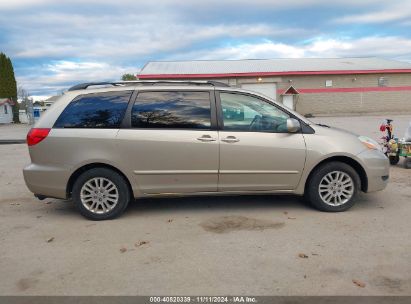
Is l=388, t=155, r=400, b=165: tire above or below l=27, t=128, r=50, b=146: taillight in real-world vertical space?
below

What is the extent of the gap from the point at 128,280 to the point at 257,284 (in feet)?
3.79

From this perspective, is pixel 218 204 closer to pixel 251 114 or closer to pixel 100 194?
pixel 251 114

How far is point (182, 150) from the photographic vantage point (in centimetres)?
538

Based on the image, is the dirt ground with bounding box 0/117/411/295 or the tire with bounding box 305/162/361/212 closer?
the dirt ground with bounding box 0/117/411/295

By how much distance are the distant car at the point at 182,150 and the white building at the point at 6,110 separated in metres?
36.0

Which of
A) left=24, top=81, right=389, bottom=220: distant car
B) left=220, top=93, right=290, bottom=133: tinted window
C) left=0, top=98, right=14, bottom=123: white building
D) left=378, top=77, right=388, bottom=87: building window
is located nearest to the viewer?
left=24, top=81, right=389, bottom=220: distant car

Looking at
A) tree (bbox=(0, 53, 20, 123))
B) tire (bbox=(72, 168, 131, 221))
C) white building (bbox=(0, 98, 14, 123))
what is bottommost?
tire (bbox=(72, 168, 131, 221))

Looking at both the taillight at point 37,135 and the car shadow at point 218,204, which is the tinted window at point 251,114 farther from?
the taillight at point 37,135

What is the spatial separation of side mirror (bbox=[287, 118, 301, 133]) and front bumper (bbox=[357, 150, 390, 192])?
0.93 meters

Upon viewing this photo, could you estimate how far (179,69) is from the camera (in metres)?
32.8

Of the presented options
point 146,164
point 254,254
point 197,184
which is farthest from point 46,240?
point 254,254

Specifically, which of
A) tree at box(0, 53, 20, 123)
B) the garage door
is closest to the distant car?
the garage door

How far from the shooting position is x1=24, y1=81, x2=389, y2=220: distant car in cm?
539

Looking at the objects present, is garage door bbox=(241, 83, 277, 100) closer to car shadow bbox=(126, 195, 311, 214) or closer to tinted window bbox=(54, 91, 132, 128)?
car shadow bbox=(126, 195, 311, 214)
